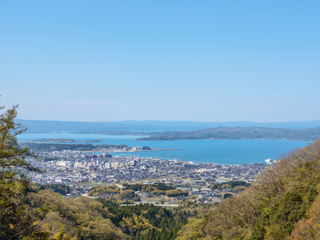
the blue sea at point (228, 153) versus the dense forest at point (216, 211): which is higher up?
the dense forest at point (216, 211)

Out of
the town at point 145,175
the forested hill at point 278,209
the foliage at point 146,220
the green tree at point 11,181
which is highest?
the green tree at point 11,181

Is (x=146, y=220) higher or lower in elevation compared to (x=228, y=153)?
higher

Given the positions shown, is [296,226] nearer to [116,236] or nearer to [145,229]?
[116,236]

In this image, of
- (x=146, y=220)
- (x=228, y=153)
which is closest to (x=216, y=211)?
(x=146, y=220)

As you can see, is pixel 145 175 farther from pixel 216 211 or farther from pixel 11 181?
pixel 11 181

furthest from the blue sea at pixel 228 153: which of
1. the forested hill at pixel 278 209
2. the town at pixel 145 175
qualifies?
the forested hill at pixel 278 209

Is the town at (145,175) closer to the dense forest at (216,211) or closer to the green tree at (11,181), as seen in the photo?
the dense forest at (216,211)

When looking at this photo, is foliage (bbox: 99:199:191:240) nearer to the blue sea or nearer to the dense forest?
the dense forest

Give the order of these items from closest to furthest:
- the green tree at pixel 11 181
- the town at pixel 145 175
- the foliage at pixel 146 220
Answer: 1. the green tree at pixel 11 181
2. the foliage at pixel 146 220
3. the town at pixel 145 175
